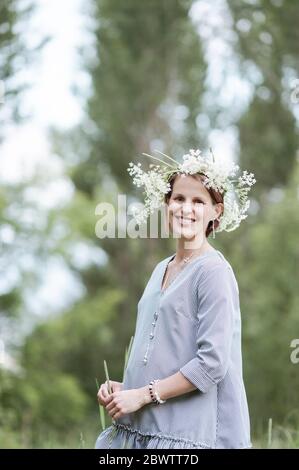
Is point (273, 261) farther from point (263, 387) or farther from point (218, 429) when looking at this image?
point (218, 429)

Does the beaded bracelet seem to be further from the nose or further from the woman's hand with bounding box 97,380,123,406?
the nose

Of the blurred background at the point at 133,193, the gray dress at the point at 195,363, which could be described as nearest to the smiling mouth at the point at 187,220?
the gray dress at the point at 195,363

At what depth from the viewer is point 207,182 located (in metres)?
2.60

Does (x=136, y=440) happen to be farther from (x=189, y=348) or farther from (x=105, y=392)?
(x=189, y=348)

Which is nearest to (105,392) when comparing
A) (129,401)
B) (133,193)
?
(129,401)

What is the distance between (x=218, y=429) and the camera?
2.45m

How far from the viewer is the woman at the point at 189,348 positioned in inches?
94.4

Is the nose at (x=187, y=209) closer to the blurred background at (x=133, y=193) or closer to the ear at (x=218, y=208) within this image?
the ear at (x=218, y=208)

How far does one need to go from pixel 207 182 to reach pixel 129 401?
28.5 inches

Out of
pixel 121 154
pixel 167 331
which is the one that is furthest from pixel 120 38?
pixel 167 331

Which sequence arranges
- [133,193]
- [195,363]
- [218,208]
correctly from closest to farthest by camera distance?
[195,363] → [218,208] → [133,193]

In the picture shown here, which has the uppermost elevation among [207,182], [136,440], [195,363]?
[207,182]
